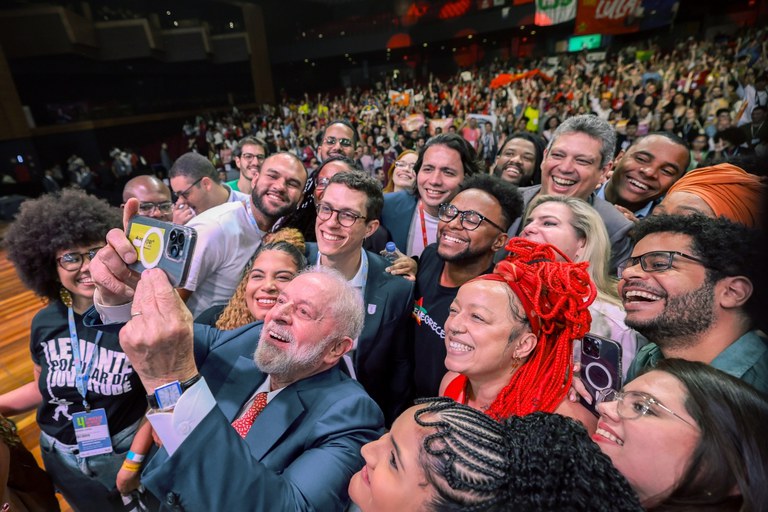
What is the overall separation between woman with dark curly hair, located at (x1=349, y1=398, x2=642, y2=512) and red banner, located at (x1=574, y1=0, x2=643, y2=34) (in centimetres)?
1187

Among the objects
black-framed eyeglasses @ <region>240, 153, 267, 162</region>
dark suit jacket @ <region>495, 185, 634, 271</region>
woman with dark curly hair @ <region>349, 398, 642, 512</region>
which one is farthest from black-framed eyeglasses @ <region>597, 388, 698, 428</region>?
black-framed eyeglasses @ <region>240, 153, 267, 162</region>

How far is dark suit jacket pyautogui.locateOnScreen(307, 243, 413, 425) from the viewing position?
2010mm

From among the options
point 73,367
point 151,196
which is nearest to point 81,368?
point 73,367

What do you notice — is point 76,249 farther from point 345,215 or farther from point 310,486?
point 310,486

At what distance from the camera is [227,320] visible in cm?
203

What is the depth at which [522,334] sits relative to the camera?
1378mm

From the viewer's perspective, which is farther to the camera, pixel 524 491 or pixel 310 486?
pixel 310 486

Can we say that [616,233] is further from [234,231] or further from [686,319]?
[234,231]

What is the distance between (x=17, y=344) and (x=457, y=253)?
210 inches

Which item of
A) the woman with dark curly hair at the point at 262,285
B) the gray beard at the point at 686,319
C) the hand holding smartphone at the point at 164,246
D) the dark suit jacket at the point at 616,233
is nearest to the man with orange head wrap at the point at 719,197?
the dark suit jacket at the point at 616,233

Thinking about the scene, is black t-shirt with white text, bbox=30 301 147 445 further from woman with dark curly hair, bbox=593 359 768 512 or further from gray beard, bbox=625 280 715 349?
gray beard, bbox=625 280 715 349

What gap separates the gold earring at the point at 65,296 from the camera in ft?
6.09

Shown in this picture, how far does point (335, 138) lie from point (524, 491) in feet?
12.3

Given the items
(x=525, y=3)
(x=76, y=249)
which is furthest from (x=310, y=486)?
(x=525, y=3)
